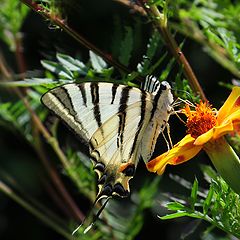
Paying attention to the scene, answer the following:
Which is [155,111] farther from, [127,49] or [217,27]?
[217,27]

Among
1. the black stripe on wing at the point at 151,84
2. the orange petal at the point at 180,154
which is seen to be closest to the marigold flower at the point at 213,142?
the orange petal at the point at 180,154

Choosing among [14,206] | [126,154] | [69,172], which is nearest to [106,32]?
[14,206]

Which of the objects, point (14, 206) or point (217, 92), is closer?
point (217, 92)

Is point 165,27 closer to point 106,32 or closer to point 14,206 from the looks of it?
point 106,32

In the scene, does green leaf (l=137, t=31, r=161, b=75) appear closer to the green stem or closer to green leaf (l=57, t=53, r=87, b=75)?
green leaf (l=57, t=53, r=87, b=75)

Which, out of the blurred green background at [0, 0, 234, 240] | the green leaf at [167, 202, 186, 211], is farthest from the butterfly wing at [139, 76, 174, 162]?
the blurred green background at [0, 0, 234, 240]

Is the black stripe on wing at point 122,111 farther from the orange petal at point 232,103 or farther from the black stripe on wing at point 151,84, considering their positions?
the orange petal at point 232,103
